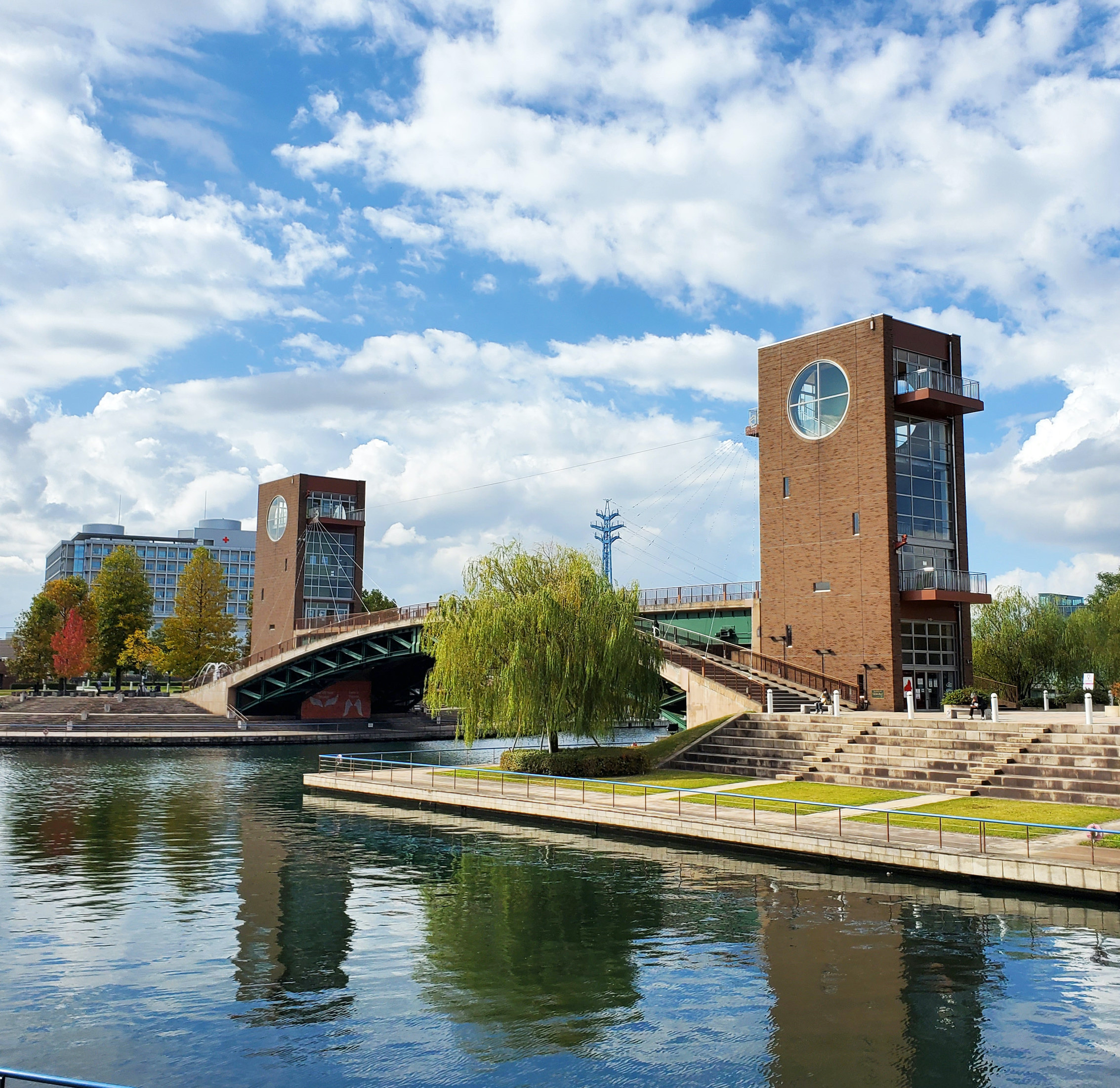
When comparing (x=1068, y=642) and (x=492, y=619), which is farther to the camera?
(x=1068, y=642)

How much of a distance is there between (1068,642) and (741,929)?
46127 millimetres

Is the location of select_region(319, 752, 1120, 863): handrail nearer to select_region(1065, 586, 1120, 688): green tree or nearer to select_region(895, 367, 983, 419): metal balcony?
select_region(895, 367, 983, 419): metal balcony

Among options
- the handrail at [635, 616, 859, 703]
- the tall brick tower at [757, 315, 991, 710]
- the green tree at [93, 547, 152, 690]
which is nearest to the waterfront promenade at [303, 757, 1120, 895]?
the handrail at [635, 616, 859, 703]

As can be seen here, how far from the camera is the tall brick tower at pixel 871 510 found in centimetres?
4309

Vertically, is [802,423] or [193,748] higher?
[802,423]

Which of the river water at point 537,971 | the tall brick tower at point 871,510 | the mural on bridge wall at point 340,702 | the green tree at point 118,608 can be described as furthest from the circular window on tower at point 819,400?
the green tree at point 118,608

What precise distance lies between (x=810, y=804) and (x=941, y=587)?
22.9m

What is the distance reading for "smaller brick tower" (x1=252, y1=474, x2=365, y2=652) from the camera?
8831cm

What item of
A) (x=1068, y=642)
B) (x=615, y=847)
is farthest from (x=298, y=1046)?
(x=1068, y=642)

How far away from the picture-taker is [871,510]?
143 feet

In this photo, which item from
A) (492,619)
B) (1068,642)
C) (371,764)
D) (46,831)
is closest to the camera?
(46,831)

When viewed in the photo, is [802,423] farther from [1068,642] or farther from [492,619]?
[1068,642]

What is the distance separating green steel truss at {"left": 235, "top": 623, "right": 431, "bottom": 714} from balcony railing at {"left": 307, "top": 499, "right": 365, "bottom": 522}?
14635mm

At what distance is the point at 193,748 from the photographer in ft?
216
